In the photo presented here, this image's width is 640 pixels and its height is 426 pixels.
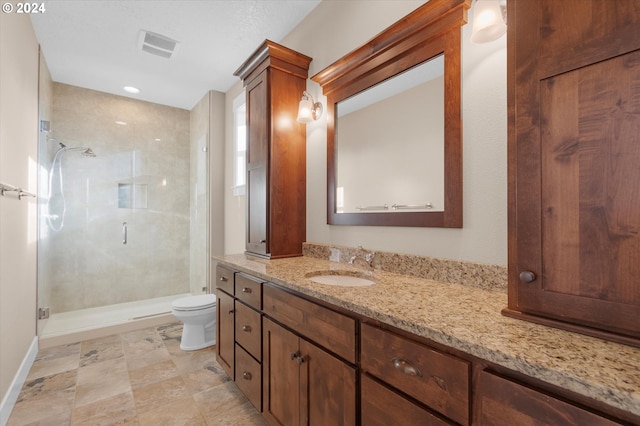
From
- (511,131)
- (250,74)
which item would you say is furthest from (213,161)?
(511,131)

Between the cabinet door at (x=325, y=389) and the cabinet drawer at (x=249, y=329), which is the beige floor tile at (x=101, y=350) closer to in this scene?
the cabinet drawer at (x=249, y=329)

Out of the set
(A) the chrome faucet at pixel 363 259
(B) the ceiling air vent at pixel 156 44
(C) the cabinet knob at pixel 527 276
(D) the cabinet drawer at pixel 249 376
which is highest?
(B) the ceiling air vent at pixel 156 44

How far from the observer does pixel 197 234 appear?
393cm

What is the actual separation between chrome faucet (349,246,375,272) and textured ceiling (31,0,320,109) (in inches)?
71.1

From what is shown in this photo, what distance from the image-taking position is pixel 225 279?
2.04 meters

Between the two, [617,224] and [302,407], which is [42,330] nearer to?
[302,407]

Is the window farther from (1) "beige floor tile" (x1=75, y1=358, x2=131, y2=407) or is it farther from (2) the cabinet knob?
(2) the cabinet knob

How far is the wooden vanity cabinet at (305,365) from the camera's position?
1.06 metres

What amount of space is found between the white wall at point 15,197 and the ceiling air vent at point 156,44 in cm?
74

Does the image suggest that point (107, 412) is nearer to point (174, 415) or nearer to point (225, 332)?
point (174, 415)

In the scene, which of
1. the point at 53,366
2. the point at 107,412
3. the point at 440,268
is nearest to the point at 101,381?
the point at 107,412

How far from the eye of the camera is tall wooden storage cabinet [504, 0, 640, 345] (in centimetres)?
66

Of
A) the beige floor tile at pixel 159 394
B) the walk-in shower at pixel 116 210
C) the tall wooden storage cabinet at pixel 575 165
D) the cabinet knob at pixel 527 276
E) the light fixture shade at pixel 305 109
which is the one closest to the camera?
the tall wooden storage cabinet at pixel 575 165

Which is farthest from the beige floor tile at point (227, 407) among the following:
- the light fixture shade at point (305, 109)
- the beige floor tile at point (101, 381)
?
the light fixture shade at point (305, 109)
